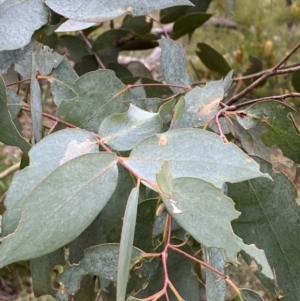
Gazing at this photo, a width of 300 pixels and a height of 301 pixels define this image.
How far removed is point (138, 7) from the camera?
0.57m

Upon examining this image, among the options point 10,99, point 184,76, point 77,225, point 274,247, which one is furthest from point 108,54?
point 77,225

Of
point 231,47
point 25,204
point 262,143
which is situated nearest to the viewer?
point 25,204

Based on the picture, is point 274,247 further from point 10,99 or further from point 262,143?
point 10,99

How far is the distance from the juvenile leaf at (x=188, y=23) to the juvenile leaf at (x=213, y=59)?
0.04 m

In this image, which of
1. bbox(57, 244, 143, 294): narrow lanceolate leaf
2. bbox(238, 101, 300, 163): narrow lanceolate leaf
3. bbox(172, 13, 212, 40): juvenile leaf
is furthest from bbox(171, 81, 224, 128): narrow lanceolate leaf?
bbox(172, 13, 212, 40): juvenile leaf

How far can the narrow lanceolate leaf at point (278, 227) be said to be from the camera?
622mm

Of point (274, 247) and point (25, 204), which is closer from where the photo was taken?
point (25, 204)

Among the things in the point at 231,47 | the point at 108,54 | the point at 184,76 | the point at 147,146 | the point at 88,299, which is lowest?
the point at 231,47

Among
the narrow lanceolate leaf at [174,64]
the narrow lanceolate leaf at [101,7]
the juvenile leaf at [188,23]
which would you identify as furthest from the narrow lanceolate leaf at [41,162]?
the juvenile leaf at [188,23]

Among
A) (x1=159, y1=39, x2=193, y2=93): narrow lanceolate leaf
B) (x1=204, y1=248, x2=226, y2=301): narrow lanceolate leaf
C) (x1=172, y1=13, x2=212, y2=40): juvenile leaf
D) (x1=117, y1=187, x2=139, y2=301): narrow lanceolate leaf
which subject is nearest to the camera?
(x1=117, y1=187, x2=139, y2=301): narrow lanceolate leaf

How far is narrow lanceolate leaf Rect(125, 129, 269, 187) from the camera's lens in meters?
0.47

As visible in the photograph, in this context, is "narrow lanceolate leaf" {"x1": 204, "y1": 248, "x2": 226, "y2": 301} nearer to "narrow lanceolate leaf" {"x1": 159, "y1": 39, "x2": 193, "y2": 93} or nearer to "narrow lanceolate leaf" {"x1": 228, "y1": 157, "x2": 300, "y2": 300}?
"narrow lanceolate leaf" {"x1": 228, "y1": 157, "x2": 300, "y2": 300}

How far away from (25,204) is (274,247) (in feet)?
1.04

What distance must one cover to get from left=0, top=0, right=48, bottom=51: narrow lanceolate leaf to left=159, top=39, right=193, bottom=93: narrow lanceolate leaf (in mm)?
198
